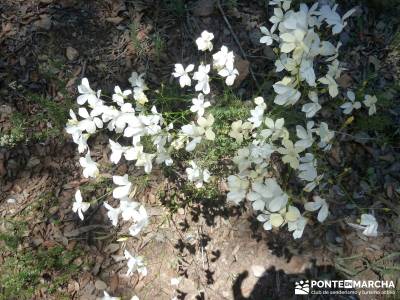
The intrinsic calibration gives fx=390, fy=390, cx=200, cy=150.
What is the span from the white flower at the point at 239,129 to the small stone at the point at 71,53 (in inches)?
64.5

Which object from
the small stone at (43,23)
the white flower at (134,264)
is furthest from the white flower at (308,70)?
the small stone at (43,23)

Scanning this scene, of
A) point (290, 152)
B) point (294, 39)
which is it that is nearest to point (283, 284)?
point (290, 152)

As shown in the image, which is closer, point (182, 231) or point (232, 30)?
point (182, 231)

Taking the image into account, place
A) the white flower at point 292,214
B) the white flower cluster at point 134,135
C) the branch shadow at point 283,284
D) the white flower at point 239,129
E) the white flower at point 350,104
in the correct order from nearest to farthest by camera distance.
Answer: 1. the white flower at point 292,214
2. the white flower cluster at point 134,135
3. the white flower at point 239,129
4. the white flower at point 350,104
5. the branch shadow at point 283,284

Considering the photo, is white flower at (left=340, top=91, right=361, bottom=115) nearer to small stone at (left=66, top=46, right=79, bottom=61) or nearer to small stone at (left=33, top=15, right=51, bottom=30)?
small stone at (left=66, top=46, right=79, bottom=61)

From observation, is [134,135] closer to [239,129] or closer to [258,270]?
[239,129]

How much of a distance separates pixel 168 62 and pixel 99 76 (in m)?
0.56

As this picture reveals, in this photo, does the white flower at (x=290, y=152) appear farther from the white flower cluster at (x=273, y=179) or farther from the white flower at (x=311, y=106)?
the white flower at (x=311, y=106)

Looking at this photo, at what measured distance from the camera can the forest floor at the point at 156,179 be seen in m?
2.55

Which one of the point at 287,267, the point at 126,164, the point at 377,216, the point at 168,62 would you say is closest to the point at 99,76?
the point at 168,62

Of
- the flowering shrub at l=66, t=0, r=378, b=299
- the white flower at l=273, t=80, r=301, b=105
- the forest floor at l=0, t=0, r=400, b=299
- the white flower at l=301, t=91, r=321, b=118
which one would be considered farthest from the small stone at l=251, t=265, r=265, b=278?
the white flower at l=273, t=80, r=301, b=105

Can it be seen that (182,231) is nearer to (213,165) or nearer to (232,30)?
(213,165)

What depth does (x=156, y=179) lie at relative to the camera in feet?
9.16

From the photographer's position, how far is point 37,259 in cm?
267
